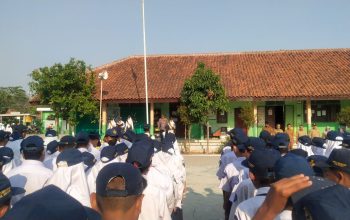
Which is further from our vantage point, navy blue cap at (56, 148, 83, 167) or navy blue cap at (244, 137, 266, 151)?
navy blue cap at (244, 137, 266, 151)

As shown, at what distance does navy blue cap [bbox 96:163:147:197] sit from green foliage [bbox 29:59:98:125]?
17.8 meters

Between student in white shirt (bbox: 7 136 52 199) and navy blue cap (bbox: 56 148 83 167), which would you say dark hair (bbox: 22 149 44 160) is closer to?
student in white shirt (bbox: 7 136 52 199)

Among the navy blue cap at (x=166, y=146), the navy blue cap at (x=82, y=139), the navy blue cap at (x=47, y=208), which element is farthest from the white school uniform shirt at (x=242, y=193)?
the navy blue cap at (x=82, y=139)

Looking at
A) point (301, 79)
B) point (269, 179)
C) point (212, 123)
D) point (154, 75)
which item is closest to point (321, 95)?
point (301, 79)

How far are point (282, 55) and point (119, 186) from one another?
24.4 meters

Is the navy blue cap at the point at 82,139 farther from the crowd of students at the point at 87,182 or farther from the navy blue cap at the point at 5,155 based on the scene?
the navy blue cap at the point at 5,155

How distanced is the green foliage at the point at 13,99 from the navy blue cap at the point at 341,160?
48353 millimetres

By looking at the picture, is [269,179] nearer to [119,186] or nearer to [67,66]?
[119,186]

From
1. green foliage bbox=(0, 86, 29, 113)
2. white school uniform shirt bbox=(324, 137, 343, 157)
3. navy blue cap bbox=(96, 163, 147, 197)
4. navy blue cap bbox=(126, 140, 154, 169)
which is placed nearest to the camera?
navy blue cap bbox=(96, 163, 147, 197)

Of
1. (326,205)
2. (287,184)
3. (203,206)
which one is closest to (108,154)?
(287,184)

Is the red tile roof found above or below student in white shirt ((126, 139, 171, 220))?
above

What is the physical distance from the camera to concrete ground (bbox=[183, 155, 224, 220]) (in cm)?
747

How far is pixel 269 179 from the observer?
297 centimetres

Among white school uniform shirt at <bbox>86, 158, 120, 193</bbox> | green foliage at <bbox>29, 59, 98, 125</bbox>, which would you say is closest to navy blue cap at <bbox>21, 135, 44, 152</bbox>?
white school uniform shirt at <bbox>86, 158, 120, 193</bbox>
